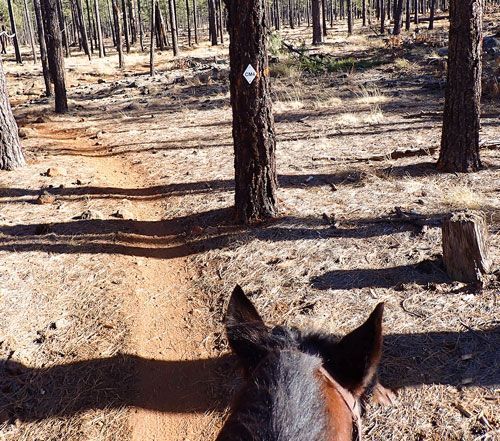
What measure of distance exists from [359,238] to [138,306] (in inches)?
99.0

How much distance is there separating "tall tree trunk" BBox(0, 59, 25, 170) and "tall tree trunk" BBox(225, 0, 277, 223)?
208 inches

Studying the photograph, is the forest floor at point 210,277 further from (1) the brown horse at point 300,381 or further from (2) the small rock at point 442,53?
(2) the small rock at point 442,53

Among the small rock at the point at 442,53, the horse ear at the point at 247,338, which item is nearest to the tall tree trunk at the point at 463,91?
the horse ear at the point at 247,338

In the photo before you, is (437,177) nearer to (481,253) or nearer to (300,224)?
(300,224)

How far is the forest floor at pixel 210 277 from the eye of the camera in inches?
143

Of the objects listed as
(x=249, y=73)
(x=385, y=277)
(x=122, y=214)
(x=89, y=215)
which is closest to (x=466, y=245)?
(x=385, y=277)

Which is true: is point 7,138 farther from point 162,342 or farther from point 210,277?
point 162,342

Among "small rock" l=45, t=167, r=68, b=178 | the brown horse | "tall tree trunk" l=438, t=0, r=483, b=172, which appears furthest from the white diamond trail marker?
the brown horse

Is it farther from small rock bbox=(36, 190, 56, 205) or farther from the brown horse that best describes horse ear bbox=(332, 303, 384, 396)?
small rock bbox=(36, 190, 56, 205)

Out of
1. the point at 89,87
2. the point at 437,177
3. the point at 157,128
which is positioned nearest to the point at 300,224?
the point at 437,177

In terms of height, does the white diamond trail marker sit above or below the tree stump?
above

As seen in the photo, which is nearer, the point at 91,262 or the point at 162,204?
the point at 91,262

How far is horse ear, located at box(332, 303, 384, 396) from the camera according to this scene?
1.29 metres

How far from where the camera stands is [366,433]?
10.3 ft
